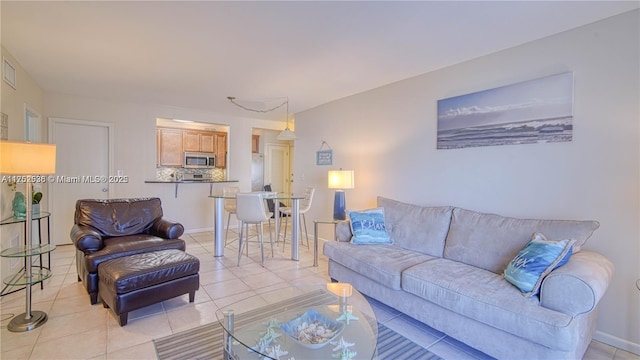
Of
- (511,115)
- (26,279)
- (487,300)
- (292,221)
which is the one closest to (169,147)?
(292,221)

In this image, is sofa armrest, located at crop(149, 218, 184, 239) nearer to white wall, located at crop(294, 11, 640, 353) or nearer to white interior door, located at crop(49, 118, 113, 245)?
white interior door, located at crop(49, 118, 113, 245)

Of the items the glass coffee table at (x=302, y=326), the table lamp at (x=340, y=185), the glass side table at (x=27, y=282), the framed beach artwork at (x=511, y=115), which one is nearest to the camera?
the glass coffee table at (x=302, y=326)

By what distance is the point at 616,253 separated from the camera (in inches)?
87.6

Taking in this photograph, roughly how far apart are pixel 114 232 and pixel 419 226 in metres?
3.40

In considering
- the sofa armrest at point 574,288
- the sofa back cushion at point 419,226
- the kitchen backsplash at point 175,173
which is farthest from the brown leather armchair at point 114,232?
the kitchen backsplash at point 175,173

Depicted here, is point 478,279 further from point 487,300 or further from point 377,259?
point 377,259

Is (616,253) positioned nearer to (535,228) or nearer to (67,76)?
(535,228)

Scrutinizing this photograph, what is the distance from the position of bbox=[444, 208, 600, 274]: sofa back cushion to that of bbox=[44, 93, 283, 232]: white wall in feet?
15.7

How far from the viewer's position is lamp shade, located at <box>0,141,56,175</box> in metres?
2.13

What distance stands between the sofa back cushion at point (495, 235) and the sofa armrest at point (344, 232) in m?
1.02

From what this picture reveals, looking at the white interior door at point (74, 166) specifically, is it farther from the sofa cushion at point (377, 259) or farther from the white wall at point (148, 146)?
the sofa cushion at point (377, 259)

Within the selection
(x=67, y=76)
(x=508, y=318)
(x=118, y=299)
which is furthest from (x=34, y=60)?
(x=508, y=318)

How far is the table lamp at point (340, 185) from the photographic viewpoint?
13.0ft

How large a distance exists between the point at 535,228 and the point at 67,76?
5.43 metres
